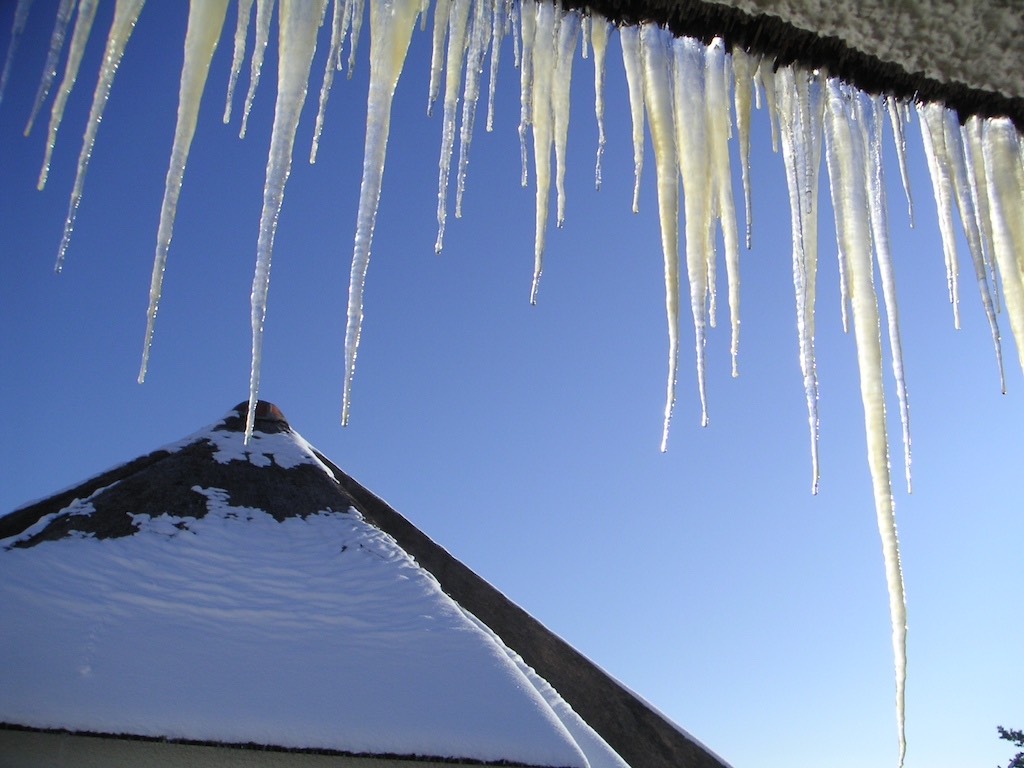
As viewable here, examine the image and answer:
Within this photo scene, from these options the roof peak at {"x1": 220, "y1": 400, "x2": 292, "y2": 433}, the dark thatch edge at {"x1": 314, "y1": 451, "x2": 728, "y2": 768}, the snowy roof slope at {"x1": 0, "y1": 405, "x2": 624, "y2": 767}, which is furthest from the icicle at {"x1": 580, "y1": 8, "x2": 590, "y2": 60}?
the roof peak at {"x1": 220, "y1": 400, "x2": 292, "y2": 433}

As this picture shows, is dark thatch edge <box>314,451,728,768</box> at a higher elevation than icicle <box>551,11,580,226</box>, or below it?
below

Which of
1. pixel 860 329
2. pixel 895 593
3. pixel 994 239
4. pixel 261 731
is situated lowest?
pixel 261 731

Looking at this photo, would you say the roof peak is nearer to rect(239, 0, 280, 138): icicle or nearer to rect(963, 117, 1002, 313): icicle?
rect(239, 0, 280, 138): icicle

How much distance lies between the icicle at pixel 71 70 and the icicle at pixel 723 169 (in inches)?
37.8

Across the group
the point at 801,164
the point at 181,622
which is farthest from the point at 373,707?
the point at 801,164

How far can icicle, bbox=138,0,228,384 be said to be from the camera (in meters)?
1.21

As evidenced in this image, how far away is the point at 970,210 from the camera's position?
5.06ft

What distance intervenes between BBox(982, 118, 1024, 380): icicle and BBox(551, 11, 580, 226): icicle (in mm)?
756

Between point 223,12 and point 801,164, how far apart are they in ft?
3.35

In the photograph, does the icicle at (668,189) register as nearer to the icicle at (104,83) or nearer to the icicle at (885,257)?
the icicle at (885,257)

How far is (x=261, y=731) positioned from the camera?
4.11m

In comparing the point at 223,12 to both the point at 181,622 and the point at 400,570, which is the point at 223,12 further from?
the point at 400,570

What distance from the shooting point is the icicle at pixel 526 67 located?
1372 millimetres

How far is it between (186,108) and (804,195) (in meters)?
1.09
